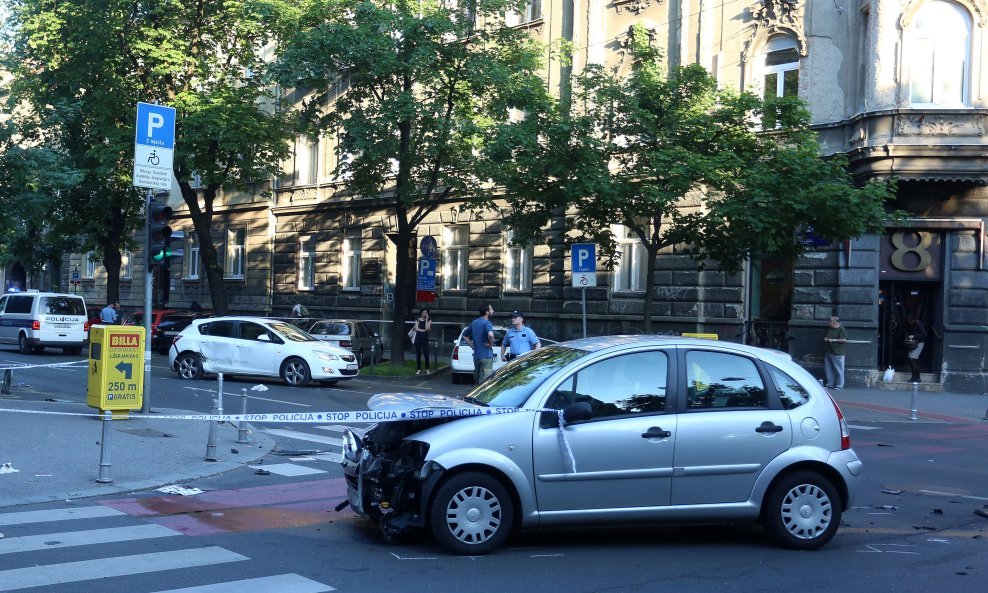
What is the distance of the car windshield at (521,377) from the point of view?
24.8 feet

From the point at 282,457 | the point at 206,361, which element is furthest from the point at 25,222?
the point at 282,457

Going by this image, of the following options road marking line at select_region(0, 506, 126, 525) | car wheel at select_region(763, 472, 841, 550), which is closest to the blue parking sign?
road marking line at select_region(0, 506, 126, 525)

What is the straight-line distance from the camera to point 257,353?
892 inches

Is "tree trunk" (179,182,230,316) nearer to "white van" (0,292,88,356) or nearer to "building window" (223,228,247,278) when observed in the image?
"white van" (0,292,88,356)

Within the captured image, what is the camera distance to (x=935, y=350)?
23594mm

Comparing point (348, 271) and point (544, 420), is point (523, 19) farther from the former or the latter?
point (544, 420)

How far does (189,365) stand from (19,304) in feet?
41.2

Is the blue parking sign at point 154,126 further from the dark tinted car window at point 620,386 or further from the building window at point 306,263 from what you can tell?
the building window at point 306,263

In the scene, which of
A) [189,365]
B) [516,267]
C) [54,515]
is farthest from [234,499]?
[516,267]

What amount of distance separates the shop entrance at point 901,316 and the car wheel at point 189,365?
15963 mm

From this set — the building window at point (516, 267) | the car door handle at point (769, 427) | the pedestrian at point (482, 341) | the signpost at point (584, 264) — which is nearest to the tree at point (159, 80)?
the building window at point (516, 267)

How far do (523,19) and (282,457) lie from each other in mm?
22178

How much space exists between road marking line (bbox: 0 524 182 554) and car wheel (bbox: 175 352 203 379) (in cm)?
1569

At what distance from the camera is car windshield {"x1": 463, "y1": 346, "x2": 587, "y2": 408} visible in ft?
24.8
